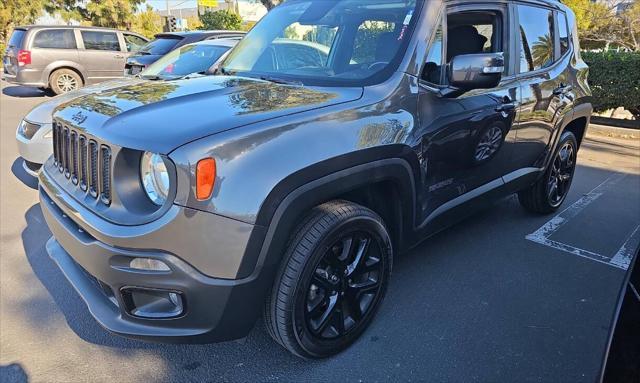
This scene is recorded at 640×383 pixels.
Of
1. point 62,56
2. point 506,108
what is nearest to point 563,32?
point 506,108

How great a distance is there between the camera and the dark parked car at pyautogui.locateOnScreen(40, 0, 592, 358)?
6.35 ft

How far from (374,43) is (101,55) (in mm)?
11452

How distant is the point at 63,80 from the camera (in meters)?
12.0

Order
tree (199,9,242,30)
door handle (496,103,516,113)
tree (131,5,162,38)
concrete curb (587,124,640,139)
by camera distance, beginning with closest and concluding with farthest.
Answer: door handle (496,103,516,113) < concrete curb (587,124,640,139) < tree (199,9,242,30) < tree (131,5,162,38)

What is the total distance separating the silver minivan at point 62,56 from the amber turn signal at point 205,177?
38.8 ft

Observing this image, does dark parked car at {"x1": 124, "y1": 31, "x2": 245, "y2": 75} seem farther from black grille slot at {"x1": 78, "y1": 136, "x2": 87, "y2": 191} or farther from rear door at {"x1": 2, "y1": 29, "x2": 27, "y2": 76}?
black grille slot at {"x1": 78, "y1": 136, "x2": 87, "y2": 191}

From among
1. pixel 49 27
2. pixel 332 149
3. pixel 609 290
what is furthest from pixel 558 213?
pixel 49 27

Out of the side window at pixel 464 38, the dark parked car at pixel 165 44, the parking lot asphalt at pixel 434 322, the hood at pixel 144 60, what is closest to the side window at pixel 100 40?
the dark parked car at pixel 165 44

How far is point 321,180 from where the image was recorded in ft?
7.09

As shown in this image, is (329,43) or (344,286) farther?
(329,43)

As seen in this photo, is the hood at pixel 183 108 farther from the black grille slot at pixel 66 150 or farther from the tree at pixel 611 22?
the tree at pixel 611 22

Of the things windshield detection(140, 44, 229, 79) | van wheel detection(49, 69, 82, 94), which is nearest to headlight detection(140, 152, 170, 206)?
windshield detection(140, 44, 229, 79)

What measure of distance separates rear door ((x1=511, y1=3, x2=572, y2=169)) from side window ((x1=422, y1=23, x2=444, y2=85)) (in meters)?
1.04

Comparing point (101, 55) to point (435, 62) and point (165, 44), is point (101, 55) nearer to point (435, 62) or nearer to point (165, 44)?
point (165, 44)
